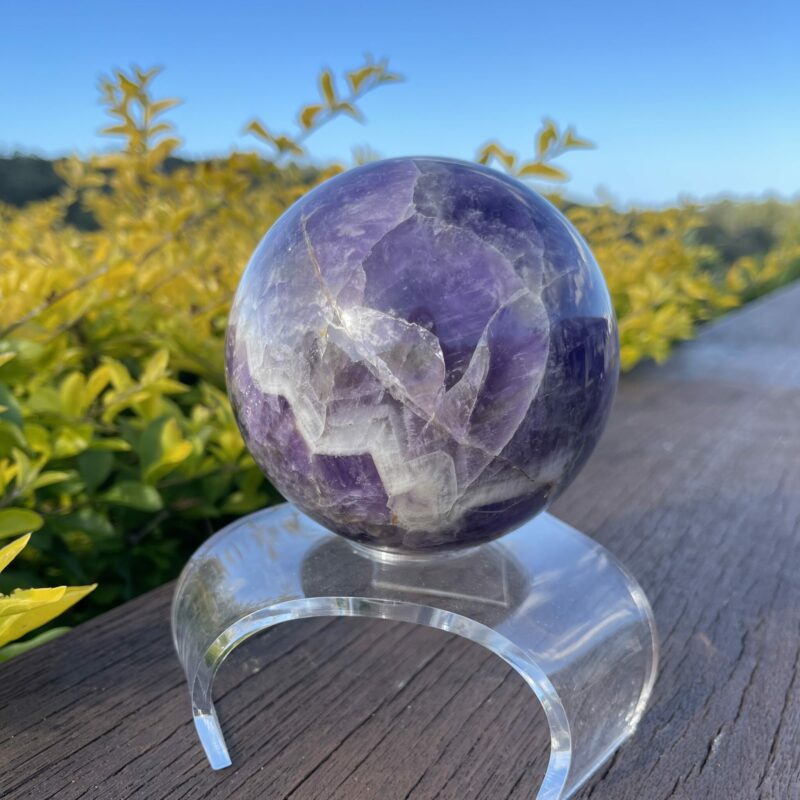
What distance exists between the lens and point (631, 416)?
2.68 m

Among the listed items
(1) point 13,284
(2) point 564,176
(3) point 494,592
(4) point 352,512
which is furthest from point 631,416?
(1) point 13,284

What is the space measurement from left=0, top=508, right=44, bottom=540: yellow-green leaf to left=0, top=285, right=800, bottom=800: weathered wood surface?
23 cm

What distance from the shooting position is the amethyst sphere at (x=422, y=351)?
0.93 m

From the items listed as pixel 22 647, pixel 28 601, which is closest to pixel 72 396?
pixel 22 647

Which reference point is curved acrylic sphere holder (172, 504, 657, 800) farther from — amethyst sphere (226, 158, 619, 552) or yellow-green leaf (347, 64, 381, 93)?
yellow-green leaf (347, 64, 381, 93)

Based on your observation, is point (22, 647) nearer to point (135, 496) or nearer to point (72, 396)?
point (135, 496)

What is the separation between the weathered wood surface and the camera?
1.00 meters

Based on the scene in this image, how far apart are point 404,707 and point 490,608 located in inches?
8.9

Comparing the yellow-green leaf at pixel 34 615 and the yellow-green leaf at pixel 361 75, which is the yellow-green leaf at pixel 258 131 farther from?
the yellow-green leaf at pixel 34 615

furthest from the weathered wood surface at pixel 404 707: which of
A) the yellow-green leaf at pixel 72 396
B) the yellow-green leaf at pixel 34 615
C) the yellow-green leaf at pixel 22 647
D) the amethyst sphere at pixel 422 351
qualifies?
the yellow-green leaf at pixel 72 396

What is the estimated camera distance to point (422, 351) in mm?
918

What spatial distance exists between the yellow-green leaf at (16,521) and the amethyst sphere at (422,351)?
1.48ft

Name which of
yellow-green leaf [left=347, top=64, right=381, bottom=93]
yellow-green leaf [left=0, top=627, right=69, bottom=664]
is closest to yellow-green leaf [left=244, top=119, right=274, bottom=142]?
yellow-green leaf [left=347, top=64, right=381, bottom=93]

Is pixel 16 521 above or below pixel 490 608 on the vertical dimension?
above
